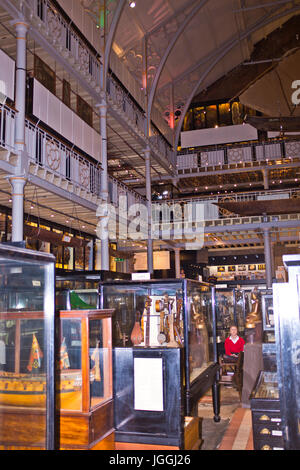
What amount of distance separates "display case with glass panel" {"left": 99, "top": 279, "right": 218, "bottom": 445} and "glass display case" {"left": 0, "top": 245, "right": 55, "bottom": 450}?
96 cm

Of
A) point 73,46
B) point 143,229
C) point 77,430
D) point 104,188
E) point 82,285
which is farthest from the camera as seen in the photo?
point 143,229

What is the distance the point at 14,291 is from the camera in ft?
9.84

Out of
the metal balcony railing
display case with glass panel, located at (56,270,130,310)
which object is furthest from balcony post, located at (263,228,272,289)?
display case with glass panel, located at (56,270,130,310)

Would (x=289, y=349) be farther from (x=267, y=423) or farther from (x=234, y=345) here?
(x=234, y=345)

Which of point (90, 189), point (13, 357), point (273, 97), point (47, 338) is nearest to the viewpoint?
point (47, 338)

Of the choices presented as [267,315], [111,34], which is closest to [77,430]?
[267,315]

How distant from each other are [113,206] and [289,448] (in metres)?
11.7

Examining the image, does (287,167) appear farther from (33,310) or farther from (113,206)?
(33,310)

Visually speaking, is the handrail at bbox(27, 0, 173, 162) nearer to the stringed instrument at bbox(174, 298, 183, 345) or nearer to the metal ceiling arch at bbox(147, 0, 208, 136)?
the metal ceiling arch at bbox(147, 0, 208, 136)

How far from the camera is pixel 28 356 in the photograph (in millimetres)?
2934

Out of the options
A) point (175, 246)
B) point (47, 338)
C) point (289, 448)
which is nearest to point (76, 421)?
point (47, 338)

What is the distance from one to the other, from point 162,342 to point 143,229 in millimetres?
12792

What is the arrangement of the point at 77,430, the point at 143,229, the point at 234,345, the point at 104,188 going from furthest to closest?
the point at 143,229, the point at 104,188, the point at 234,345, the point at 77,430

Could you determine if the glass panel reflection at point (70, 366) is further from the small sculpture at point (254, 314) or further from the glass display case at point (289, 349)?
the small sculpture at point (254, 314)
